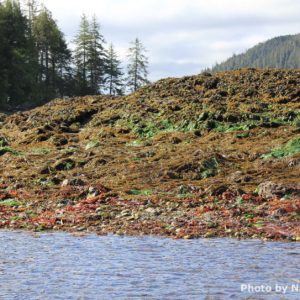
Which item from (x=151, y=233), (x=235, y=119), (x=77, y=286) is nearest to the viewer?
(x=77, y=286)

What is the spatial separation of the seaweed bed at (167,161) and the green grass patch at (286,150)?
0.15 feet

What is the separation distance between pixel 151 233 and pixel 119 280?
16.3ft

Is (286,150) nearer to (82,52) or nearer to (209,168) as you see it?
(209,168)

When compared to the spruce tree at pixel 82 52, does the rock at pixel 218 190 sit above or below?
below

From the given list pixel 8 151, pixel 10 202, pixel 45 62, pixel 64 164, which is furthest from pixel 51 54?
pixel 10 202

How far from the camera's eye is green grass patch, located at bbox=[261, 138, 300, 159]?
23812 millimetres

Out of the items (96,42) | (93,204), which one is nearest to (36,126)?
(93,204)

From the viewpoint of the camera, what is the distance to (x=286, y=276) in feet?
34.5

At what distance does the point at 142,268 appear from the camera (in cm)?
1143

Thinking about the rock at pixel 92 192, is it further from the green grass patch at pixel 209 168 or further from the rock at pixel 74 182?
the green grass patch at pixel 209 168

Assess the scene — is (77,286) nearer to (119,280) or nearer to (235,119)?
(119,280)

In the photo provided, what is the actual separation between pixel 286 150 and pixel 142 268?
14277 mm

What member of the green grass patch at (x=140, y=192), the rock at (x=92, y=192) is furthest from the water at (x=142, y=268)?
the green grass patch at (x=140, y=192)

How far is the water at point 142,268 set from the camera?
9.71 m
